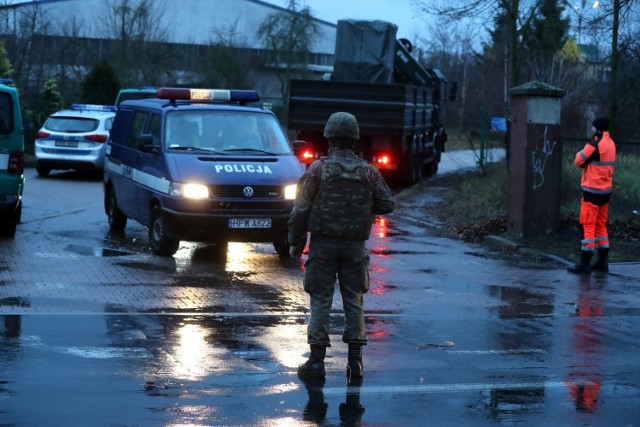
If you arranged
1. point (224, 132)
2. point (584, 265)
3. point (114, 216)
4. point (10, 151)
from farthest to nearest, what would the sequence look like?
point (114, 216), point (10, 151), point (224, 132), point (584, 265)

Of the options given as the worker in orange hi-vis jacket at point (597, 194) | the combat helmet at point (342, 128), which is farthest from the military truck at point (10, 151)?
the combat helmet at point (342, 128)

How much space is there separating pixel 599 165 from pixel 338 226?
22.9 ft

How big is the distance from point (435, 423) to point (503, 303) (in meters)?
4.96

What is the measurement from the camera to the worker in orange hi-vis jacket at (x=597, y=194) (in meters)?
13.6

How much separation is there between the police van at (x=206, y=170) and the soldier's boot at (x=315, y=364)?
19.4 ft

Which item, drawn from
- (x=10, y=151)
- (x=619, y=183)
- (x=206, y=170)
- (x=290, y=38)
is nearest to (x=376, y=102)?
(x=619, y=183)

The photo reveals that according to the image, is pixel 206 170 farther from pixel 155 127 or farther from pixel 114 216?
pixel 114 216

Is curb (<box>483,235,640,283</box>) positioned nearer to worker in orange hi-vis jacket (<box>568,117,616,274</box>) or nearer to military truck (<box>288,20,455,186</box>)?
worker in orange hi-vis jacket (<box>568,117,616,274</box>)

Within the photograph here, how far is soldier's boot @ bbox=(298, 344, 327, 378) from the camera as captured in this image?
24.7ft

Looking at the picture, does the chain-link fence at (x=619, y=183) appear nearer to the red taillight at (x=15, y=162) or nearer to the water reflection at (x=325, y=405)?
the red taillight at (x=15, y=162)

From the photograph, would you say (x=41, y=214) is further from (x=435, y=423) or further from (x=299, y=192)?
(x=435, y=423)

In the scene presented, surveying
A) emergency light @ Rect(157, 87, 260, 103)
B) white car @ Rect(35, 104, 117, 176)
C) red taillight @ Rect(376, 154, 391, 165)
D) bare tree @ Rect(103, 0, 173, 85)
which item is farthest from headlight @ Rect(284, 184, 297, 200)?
bare tree @ Rect(103, 0, 173, 85)

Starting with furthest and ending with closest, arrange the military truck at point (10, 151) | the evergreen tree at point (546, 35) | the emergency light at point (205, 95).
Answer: the evergreen tree at point (546, 35) < the emergency light at point (205, 95) < the military truck at point (10, 151)

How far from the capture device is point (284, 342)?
8797 millimetres
